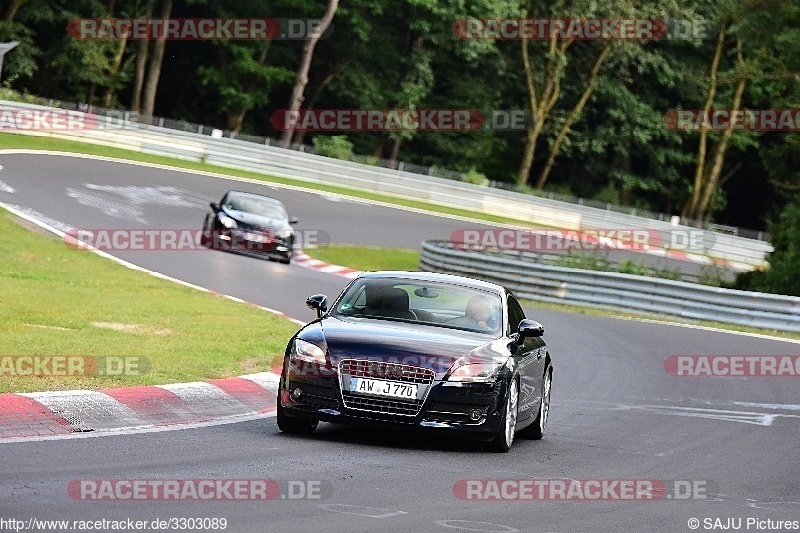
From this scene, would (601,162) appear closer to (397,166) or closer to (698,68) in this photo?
(698,68)

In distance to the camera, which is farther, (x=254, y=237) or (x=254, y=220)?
(x=254, y=220)

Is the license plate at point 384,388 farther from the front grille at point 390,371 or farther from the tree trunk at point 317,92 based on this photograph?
the tree trunk at point 317,92

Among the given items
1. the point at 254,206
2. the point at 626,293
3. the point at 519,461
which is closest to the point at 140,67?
→ the point at 254,206

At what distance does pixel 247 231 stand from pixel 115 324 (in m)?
12.8

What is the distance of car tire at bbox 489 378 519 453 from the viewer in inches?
438

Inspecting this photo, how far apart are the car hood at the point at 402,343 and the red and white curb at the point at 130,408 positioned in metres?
1.29

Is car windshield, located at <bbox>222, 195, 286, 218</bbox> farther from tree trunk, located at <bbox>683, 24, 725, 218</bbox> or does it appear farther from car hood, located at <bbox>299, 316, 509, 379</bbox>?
tree trunk, located at <bbox>683, 24, 725, 218</bbox>

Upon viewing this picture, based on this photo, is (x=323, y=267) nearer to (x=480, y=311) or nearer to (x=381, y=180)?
(x=381, y=180)

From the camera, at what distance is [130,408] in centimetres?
1150

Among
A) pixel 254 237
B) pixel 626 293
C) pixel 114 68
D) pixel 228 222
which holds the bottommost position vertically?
pixel 254 237

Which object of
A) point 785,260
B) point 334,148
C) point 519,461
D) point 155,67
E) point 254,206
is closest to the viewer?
point 519,461

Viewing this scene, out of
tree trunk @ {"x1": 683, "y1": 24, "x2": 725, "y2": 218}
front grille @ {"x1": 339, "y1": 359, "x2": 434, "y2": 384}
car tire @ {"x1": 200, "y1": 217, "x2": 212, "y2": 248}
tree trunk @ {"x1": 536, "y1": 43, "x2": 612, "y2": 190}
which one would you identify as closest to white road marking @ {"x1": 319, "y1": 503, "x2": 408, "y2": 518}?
front grille @ {"x1": 339, "y1": 359, "x2": 434, "y2": 384}

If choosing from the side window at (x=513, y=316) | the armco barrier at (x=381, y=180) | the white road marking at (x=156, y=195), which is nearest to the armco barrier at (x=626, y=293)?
the white road marking at (x=156, y=195)

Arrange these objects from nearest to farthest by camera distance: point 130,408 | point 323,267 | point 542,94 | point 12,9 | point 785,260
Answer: point 130,408 < point 323,267 < point 785,260 < point 12,9 < point 542,94
